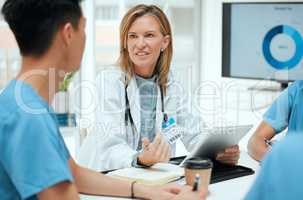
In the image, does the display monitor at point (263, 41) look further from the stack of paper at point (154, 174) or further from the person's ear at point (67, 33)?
the person's ear at point (67, 33)

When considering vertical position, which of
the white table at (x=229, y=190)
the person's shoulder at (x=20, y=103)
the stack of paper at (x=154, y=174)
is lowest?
the white table at (x=229, y=190)

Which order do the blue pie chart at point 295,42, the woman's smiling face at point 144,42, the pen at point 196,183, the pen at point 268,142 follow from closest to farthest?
the pen at point 196,183 → the pen at point 268,142 → the woman's smiling face at point 144,42 → the blue pie chart at point 295,42

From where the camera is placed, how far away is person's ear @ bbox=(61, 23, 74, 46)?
4.07 ft

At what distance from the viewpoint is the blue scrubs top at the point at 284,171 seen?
0.75 m

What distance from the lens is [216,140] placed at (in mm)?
1718

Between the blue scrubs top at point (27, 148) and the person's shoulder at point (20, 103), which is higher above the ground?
the person's shoulder at point (20, 103)

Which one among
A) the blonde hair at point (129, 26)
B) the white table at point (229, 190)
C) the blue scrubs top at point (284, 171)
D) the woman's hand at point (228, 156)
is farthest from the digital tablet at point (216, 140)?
the blue scrubs top at point (284, 171)

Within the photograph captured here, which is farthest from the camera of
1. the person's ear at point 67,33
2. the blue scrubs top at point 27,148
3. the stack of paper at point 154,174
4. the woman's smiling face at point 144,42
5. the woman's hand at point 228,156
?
the woman's smiling face at point 144,42

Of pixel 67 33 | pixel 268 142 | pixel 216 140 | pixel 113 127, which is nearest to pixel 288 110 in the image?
pixel 268 142

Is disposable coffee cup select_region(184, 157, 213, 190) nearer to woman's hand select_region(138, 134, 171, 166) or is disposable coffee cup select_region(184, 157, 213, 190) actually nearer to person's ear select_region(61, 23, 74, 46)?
woman's hand select_region(138, 134, 171, 166)

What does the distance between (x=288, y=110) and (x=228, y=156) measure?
15.1 inches

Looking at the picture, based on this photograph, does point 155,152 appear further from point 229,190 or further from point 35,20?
point 35,20

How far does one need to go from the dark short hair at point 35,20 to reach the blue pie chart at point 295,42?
2.36 m

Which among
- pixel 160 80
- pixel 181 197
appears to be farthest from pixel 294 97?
pixel 181 197
